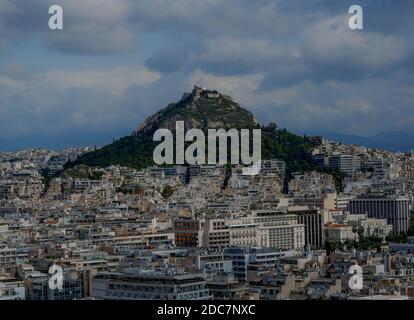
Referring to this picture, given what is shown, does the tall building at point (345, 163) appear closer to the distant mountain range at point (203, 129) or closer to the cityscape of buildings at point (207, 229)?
the cityscape of buildings at point (207, 229)

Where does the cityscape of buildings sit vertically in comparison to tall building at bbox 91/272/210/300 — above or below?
above

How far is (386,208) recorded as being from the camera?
66.1 ft

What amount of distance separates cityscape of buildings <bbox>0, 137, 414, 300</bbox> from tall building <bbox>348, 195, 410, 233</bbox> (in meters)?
0.02

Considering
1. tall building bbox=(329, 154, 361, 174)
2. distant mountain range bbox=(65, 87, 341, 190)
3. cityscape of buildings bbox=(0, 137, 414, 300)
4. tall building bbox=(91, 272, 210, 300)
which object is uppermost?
distant mountain range bbox=(65, 87, 341, 190)

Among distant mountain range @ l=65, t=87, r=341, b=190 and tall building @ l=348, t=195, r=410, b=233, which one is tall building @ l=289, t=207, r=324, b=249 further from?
distant mountain range @ l=65, t=87, r=341, b=190

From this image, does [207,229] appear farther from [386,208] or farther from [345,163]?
[345,163]

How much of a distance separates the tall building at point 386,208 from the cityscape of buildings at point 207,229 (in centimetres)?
2

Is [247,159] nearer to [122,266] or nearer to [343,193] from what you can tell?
[343,193]

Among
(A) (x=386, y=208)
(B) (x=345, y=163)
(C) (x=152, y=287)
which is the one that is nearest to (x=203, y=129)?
(B) (x=345, y=163)

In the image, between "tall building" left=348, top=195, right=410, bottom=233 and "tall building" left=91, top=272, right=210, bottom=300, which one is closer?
"tall building" left=91, top=272, right=210, bottom=300

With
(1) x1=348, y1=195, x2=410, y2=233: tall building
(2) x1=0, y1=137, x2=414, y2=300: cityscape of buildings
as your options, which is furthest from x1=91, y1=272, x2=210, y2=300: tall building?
(1) x1=348, y1=195, x2=410, y2=233: tall building

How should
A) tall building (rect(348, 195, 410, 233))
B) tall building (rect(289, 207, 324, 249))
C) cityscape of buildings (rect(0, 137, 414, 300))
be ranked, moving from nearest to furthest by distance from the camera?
cityscape of buildings (rect(0, 137, 414, 300)) → tall building (rect(289, 207, 324, 249)) → tall building (rect(348, 195, 410, 233))

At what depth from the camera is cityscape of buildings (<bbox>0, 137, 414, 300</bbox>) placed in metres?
10.1

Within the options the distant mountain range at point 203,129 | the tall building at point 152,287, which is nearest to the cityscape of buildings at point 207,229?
Result: the tall building at point 152,287
